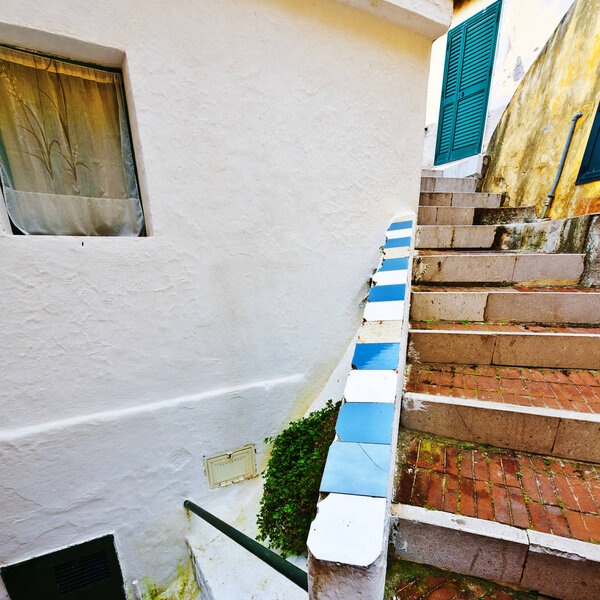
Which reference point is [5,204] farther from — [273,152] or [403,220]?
[403,220]

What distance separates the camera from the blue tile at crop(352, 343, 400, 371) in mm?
1709

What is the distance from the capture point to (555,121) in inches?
177

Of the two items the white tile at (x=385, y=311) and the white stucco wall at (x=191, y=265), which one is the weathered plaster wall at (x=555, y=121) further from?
the white tile at (x=385, y=311)

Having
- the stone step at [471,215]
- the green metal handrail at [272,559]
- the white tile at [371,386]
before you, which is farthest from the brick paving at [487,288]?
the green metal handrail at [272,559]

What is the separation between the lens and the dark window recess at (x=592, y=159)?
372 centimetres

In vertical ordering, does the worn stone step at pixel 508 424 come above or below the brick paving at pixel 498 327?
below

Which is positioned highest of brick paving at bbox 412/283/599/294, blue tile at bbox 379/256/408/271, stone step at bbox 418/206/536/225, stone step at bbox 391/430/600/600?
stone step at bbox 418/206/536/225

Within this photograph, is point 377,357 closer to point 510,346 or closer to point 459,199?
point 510,346

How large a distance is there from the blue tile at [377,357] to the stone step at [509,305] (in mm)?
1323

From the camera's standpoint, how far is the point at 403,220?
3.38m

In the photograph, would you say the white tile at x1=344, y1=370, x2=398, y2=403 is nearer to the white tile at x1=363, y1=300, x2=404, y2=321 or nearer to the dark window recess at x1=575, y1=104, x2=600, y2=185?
the white tile at x1=363, y1=300, x2=404, y2=321

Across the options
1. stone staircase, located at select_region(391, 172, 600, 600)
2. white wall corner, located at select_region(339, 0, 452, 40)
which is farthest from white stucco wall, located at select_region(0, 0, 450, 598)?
stone staircase, located at select_region(391, 172, 600, 600)

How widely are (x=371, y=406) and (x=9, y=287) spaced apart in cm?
235

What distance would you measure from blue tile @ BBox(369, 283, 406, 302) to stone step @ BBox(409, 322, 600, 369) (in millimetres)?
532
